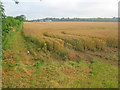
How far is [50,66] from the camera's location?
18.3 feet

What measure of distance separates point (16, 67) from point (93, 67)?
3613 mm

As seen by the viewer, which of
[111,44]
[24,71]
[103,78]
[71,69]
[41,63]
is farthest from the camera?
[111,44]

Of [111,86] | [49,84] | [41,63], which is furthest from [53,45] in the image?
[111,86]

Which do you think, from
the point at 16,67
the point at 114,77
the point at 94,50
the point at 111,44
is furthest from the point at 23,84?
the point at 111,44

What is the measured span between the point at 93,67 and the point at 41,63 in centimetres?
262

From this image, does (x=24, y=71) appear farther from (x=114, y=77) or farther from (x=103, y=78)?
(x=114, y=77)

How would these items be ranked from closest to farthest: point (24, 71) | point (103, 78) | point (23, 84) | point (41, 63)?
point (23, 84)
point (103, 78)
point (24, 71)
point (41, 63)

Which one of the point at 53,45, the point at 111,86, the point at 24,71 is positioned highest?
the point at 53,45

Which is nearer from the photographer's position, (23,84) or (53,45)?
(23,84)

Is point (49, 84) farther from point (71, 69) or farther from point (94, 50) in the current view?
point (94, 50)

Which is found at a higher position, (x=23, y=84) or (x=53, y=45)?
(x=53, y=45)

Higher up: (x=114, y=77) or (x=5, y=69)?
(x=5, y=69)

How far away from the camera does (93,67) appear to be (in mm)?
5602

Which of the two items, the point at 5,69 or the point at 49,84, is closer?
the point at 49,84
